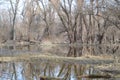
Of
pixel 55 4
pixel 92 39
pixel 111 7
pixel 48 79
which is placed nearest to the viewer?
pixel 48 79

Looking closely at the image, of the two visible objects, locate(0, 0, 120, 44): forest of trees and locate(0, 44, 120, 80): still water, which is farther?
locate(0, 0, 120, 44): forest of trees

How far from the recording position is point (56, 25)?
73.6 meters

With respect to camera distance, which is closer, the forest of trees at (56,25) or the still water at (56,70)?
the still water at (56,70)

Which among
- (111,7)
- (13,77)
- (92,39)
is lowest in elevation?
(92,39)

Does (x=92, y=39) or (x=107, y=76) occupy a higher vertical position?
(x=107, y=76)

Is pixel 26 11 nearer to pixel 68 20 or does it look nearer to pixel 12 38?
pixel 12 38

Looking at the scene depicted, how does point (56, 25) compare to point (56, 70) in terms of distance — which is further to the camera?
point (56, 25)

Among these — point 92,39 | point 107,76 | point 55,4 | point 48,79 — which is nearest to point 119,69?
point 107,76

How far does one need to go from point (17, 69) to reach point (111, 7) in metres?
10.2

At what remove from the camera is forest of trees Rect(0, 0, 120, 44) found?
5656 centimetres

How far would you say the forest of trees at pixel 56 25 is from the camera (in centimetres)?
5656

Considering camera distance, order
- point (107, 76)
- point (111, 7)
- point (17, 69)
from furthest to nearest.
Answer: point (111, 7), point (17, 69), point (107, 76)

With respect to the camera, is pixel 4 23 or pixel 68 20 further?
pixel 4 23

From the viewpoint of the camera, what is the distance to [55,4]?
54062 mm
